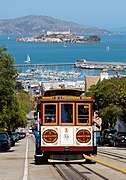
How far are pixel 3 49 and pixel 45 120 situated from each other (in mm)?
18651

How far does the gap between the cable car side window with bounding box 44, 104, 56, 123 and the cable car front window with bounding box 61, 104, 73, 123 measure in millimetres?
331

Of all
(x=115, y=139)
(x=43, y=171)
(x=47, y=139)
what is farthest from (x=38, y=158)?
(x=115, y=139)

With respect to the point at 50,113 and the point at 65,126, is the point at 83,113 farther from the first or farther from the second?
the point at 50,113

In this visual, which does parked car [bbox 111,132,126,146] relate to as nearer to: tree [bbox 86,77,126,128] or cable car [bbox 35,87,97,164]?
tree [bbox 86,77,126,128]

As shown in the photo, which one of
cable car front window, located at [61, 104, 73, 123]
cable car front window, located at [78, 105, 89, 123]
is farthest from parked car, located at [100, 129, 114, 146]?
cable car front window, located at [61, 104, 73, 123]

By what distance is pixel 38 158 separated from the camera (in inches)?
964

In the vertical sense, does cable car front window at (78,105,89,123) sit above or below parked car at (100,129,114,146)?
above

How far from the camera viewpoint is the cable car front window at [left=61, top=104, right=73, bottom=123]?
23.6m

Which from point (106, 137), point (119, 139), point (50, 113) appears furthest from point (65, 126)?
point (106, 137)

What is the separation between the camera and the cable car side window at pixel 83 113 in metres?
23.6

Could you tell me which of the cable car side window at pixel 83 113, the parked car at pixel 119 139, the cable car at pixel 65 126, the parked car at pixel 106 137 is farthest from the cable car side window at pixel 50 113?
the parked car at pixel 106 137

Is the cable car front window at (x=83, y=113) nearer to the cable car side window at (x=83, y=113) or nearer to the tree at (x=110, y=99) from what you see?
the cable car side window at (x=83, y=113)

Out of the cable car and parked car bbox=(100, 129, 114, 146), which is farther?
parked car bbox=(100, 129, 114, 146)

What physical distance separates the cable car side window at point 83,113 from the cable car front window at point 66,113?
0.31 m
